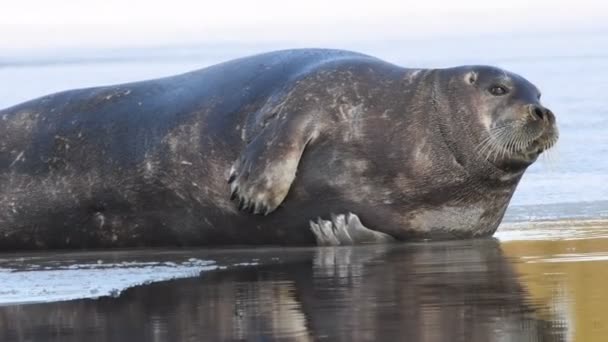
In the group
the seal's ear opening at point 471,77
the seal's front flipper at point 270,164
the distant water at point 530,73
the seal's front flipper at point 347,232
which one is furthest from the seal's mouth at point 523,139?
the seal's front flipper at point 270,164

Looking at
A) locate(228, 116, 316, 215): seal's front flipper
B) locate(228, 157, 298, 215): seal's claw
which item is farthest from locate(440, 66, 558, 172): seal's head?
locate(228, 157, 298, 215): seal's claw

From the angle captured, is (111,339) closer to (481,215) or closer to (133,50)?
(481,215)

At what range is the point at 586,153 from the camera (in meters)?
13.3

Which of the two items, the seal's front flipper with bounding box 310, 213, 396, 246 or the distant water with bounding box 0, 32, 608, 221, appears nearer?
the seal's front flipper with bounding box 310, 213, 396, 246

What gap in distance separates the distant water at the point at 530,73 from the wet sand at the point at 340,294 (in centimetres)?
133

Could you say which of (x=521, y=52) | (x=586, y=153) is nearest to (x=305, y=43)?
(x=521, y=52)

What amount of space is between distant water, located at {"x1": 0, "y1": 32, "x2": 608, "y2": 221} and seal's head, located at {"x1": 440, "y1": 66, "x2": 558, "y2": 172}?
209 millimetres

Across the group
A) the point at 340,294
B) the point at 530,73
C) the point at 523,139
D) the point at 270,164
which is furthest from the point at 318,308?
the point at 530,73

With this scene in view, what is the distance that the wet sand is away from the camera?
20.1ft

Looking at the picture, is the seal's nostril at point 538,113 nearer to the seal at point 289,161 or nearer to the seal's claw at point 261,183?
the seal at point 289,161

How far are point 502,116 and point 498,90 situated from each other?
17cm

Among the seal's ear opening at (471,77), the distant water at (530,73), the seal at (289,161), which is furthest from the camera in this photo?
the distant water at (530,73)

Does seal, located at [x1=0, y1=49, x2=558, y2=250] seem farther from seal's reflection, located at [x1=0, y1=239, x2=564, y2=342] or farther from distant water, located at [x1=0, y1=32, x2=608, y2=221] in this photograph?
seal's reflection, located at [x1=0, y1=239, x2=564, y2=342]

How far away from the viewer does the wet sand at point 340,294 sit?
241 inches
